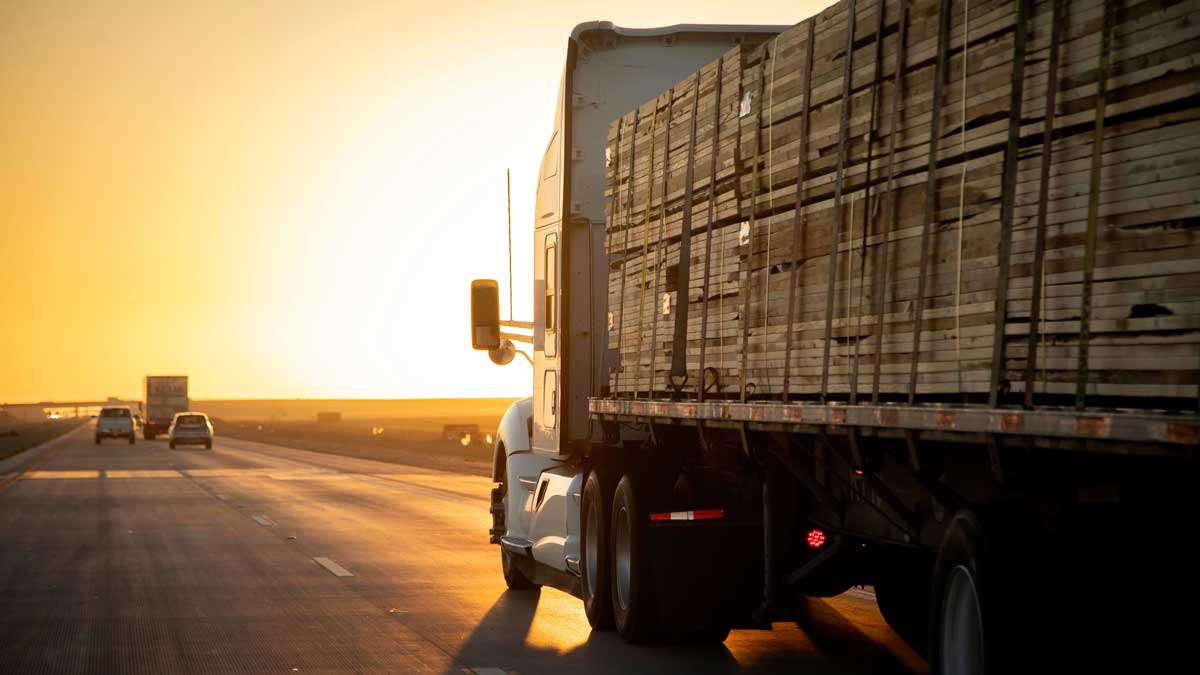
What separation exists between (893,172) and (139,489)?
92.8 feet

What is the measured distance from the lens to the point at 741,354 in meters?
9.30

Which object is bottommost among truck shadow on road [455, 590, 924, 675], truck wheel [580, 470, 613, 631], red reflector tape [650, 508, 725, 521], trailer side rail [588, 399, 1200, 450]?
truck shadow on road [455, 590, 924, 675]

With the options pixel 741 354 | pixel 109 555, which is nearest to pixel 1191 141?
pixel 741 354

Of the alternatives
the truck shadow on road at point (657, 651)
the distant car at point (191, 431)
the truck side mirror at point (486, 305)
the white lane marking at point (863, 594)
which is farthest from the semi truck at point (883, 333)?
the distant car at point (191, 431)

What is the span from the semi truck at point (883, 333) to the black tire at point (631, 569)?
23 mm

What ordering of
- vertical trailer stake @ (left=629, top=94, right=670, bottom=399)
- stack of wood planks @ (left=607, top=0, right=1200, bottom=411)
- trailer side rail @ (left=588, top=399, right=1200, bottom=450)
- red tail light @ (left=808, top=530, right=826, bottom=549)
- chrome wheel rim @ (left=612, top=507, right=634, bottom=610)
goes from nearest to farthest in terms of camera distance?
1. trailer side rail @ (left=588, top=399, right=1200, bottom=450)
2. stack of wood planks @ (left=607, top=0, right=1200, bottom=411)
3. red tail light @ (left=808, top=530, right=826, bottom=549)
4. chrome wheel rim @ (left=612, top=507, right=634, bottom=610)
5. vertical trailer stake @ (left=629, top=94, right=670, bottom=399)

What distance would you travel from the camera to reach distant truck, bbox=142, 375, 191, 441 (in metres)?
87.2

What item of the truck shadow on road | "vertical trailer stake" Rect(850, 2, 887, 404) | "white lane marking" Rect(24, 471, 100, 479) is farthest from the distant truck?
"vertical trailer stake" Rect(850, 2, 887, 404)

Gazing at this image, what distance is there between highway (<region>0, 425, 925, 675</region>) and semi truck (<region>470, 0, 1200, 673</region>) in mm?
522

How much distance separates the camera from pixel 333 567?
16.5 m

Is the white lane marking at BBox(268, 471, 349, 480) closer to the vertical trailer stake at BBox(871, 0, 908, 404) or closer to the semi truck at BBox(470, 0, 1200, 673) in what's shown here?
the semi truck at BBox(470, 0, 1200, 673)

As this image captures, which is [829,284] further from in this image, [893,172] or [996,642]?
[996,642]

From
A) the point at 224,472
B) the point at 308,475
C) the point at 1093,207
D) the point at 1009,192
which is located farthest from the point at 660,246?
the point at 224,472

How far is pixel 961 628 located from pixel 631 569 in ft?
13.1
